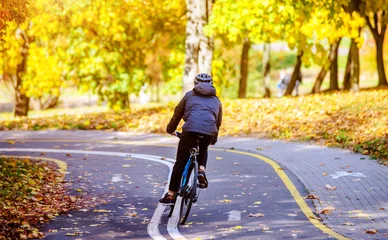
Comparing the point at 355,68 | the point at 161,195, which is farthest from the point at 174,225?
the point at 355,68

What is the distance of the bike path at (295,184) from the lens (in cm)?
934

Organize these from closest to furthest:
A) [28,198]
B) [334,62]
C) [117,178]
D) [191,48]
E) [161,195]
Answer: [28,198]
[161,195]
[117,178]
[191,48]
[334,62]

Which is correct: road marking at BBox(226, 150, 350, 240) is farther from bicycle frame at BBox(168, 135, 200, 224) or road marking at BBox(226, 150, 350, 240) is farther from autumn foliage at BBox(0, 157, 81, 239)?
autumn foliage at BBox(0, 157, 81, 239)

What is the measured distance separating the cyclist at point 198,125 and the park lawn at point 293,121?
6.03 metres

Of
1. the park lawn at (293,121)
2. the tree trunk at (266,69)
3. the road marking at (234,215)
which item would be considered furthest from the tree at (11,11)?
the tree trunk at (266,69)

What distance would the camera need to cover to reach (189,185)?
33.2 feet

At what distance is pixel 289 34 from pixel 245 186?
16.4m

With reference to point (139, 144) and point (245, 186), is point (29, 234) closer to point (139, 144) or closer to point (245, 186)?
point (245, 186)

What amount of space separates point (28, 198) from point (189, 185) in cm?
275

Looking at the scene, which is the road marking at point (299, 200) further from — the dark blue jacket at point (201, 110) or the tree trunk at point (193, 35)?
the tree trunk at point (193, 35)

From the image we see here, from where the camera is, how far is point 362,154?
16.7m

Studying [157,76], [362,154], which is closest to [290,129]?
[362,154]

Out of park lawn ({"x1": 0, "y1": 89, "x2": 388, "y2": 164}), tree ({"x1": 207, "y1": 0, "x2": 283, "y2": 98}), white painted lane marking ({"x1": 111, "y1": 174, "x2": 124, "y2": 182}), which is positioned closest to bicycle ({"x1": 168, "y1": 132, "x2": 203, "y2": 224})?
white painted lane marking ({"x1": 111, "y1": 174, "x2": 124, "y2": 182})

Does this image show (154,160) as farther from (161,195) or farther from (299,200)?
(299,200)
